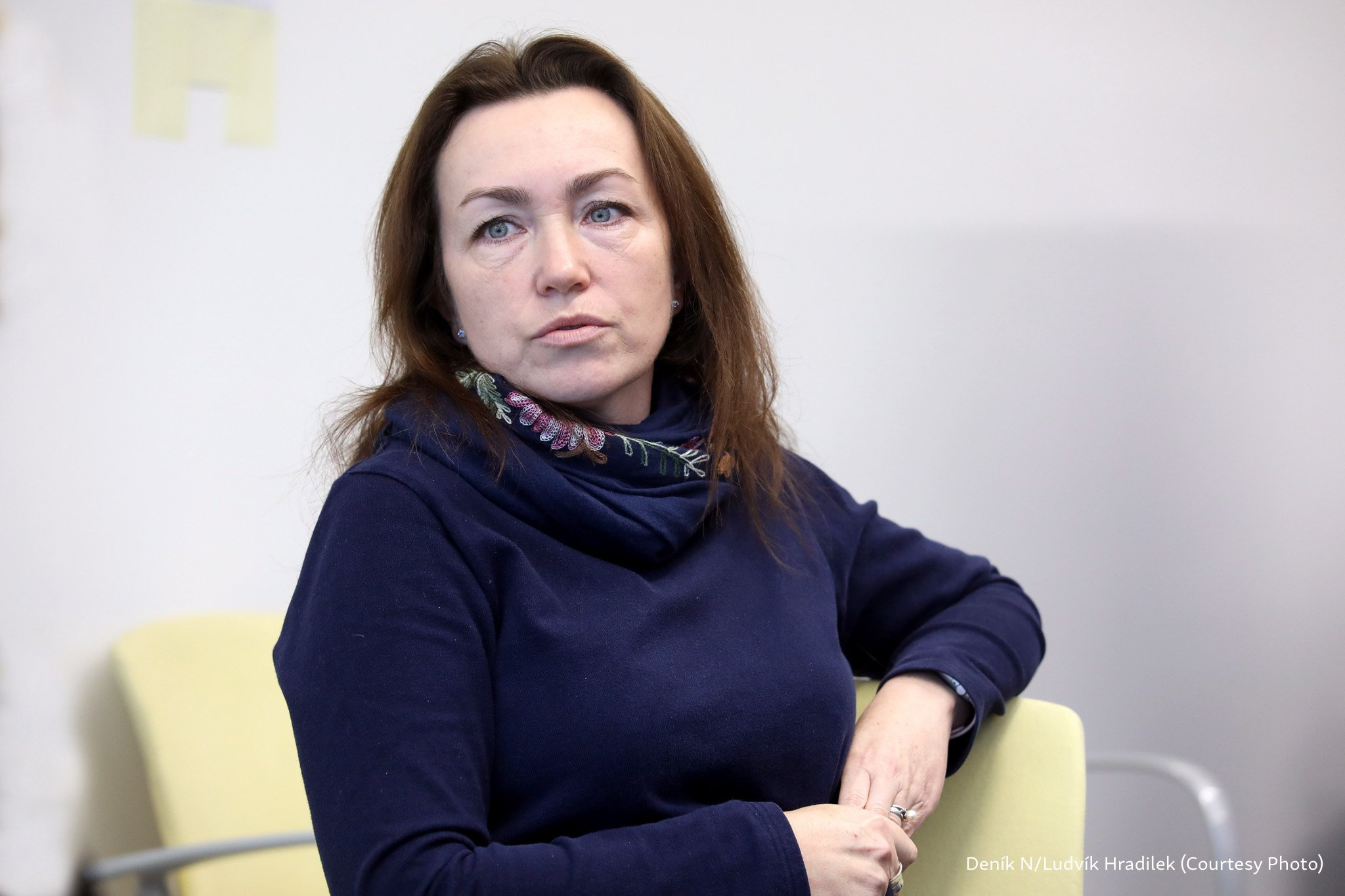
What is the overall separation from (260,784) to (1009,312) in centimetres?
148

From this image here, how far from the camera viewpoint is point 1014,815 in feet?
3.76

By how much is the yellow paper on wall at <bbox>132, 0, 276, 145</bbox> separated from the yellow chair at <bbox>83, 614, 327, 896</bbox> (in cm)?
69

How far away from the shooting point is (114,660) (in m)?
1.50

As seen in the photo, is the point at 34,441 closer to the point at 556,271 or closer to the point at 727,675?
the point at 556,271

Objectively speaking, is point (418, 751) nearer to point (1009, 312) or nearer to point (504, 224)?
point (504, 224)

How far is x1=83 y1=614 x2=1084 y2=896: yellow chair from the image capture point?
44.8 inches

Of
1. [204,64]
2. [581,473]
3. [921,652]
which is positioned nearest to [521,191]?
[581,473]

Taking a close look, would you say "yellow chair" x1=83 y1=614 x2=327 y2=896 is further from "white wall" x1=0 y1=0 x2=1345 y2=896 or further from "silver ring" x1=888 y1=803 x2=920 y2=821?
"silver ring" x1=888 y1=803 x2=920 y2=821

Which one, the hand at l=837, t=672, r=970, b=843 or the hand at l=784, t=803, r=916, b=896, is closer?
the hand at l=784, t=803, r=916, b=896

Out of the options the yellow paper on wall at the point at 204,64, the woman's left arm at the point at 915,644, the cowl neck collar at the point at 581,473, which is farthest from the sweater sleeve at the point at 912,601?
the yellow paper on wall at the point at 204,64

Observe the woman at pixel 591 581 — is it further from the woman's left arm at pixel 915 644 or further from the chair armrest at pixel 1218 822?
the chair armrest at pixel 1218 822

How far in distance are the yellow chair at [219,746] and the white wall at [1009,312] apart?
0.21 ft

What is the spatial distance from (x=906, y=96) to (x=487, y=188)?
1210 millimetres

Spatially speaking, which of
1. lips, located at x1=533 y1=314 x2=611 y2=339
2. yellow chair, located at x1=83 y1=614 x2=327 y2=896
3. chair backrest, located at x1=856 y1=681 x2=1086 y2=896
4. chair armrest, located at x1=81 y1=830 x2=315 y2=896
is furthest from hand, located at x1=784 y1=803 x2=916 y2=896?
yellow chair, located at x1=83 y1=614 x2=327 y2=896
